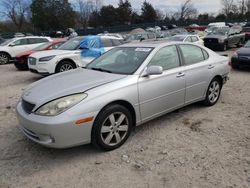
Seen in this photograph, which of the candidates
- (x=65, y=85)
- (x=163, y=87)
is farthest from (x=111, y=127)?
(x=163, y=87)

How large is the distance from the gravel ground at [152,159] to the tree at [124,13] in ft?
236

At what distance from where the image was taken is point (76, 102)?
3.49m

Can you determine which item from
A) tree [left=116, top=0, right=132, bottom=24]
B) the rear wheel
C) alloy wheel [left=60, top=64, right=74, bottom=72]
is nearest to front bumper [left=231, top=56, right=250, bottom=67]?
alloy wheel [left=60, top=64, right=74, bottom=72]

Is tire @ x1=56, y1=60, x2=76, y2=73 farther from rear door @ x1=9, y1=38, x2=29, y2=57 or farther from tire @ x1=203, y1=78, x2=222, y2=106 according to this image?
rear door @ x1=9, y1=38, x2=29, y2=57

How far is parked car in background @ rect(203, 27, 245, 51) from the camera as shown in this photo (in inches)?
691

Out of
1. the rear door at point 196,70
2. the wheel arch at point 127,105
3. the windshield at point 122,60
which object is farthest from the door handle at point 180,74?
the wheel arch at point 127,105

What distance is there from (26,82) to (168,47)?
251 inches

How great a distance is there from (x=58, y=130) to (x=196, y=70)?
117 inches

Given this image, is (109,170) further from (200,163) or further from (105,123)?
(200,163)

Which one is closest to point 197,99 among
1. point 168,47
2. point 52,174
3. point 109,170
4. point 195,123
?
point 195,123

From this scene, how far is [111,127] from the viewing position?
3801 millimetres

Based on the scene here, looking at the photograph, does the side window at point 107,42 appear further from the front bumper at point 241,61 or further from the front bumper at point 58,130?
the front bumper at point 58,130

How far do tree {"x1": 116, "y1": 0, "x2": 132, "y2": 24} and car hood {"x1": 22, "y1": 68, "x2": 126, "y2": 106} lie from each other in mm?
71968

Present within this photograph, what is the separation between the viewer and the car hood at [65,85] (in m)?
3.64
